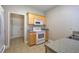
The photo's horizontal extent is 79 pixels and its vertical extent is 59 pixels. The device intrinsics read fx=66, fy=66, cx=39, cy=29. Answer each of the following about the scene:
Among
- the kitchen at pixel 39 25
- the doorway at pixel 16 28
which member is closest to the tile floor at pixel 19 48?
the doorway at pixel 16 28

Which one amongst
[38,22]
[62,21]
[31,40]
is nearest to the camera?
[62,21]

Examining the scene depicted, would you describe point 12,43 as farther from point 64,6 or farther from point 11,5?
point 64,6

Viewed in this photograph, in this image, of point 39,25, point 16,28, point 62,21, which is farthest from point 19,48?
point 62,21

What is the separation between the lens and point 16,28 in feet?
3.53

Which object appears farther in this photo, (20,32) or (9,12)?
(20,32)

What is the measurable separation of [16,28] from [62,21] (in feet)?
2.46

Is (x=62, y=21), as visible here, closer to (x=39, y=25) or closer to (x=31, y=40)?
(x=39, y=25)

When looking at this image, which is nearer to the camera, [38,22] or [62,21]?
[62,21]

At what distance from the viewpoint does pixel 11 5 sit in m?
0.94

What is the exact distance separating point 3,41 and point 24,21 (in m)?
0.45

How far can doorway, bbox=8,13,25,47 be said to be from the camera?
1.03 metres

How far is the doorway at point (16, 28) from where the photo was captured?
3.38ft
